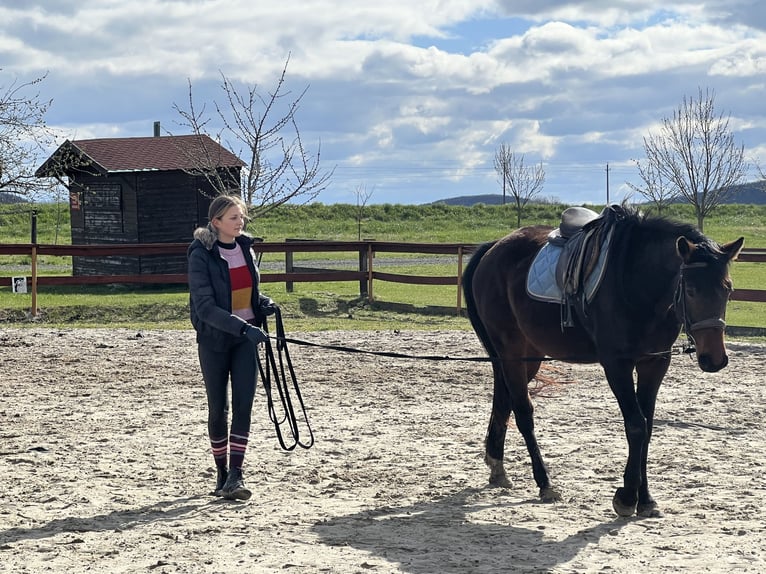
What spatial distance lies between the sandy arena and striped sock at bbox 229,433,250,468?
0.23 metres

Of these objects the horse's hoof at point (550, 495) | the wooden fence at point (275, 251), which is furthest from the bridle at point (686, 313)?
the wooden fence at point (275, 251)

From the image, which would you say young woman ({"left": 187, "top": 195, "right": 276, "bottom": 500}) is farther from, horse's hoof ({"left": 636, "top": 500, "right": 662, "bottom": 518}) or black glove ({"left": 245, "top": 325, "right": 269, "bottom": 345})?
horse's hoof ({"left": 636, "top": 500, "right": 662, "bottom": 518})

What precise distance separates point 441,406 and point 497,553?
3.88 m

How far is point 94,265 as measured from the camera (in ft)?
80.8

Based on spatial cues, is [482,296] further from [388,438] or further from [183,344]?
[183,344]

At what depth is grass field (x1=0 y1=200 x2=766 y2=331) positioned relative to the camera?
1623 centimetres

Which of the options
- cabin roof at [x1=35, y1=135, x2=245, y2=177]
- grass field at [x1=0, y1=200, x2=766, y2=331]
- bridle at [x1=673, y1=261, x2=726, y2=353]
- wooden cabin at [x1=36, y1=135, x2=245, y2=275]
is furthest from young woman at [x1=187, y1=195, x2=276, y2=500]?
wooden cabin at [x1=36, y1=135, x2=245, y2=275]

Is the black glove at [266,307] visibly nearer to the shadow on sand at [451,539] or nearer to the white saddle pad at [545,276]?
the shadow on sand at [451,539]

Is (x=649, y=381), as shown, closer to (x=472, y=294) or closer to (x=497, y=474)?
(x=497, y=474)

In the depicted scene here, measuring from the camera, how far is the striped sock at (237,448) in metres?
5.89

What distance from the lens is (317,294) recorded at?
18.8 meters

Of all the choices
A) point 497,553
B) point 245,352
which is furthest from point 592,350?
point 245,352

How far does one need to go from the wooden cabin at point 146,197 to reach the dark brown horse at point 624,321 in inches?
664

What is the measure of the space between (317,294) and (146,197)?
22.0ft
